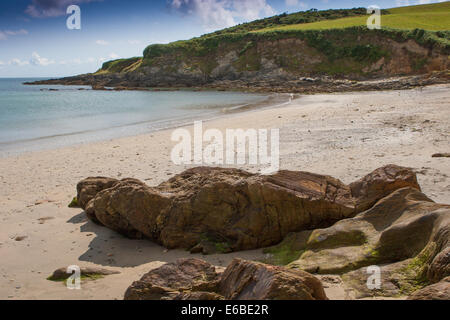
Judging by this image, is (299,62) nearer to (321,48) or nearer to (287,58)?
(287,58)

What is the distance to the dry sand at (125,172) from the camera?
17.0 feet

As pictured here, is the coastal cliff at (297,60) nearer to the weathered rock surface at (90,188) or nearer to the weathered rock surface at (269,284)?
the weathered rock surface at (90,188)

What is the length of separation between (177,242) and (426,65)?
47243mm

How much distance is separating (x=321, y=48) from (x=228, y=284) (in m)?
56.3

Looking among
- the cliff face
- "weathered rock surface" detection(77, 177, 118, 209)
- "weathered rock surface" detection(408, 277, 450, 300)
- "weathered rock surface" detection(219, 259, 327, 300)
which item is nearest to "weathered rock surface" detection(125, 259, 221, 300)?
"weathered rock surface" detection(219, 259, 327, 300)

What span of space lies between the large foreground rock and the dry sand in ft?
0.98

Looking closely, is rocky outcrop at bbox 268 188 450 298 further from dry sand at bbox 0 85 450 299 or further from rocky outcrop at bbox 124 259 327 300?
rocky outcrop at bbox 124 259 327 300

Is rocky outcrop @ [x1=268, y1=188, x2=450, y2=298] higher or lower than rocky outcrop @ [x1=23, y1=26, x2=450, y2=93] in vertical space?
lower

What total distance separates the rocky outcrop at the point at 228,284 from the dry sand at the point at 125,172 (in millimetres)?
803

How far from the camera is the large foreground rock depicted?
5.51 meters

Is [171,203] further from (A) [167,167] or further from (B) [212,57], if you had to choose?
(B) [212,57]

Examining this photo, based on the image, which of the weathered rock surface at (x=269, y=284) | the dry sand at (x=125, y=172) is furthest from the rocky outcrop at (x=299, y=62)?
the weathered rock surface at (x=269, y=284)

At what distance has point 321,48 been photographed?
55.4 metres

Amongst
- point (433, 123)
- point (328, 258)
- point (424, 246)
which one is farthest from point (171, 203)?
point (433, 123)
